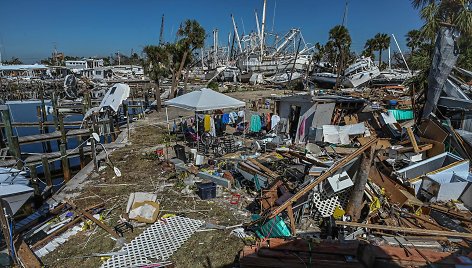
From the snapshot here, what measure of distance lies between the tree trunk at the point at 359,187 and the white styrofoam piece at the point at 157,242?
415cm

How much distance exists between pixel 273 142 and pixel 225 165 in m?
3.40

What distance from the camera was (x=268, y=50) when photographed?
62625 millimetres

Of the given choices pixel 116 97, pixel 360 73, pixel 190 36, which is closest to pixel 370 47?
pixel 360 73

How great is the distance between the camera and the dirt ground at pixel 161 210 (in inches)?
258

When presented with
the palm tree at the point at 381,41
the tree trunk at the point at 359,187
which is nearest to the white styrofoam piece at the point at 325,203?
the tree trunk at the point at 359,187

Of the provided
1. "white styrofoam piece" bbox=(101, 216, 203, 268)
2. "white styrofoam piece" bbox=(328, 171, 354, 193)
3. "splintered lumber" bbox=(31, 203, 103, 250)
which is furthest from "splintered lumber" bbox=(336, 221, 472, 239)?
"splintered lumber" bbox=(31, 203, 103, 250)

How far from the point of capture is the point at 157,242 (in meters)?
7.12

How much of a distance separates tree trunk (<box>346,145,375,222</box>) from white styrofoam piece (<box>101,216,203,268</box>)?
4.15 m

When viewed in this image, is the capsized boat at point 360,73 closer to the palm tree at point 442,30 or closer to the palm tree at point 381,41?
the palm tree at point 381,41

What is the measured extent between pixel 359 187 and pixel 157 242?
5.41m

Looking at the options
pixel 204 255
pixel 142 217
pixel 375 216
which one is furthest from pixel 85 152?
pixel 375 216

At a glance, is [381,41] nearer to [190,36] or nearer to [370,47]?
[370,47]

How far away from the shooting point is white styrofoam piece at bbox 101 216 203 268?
6.42 meters

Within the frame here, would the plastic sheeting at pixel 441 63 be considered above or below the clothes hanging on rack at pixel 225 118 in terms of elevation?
above
